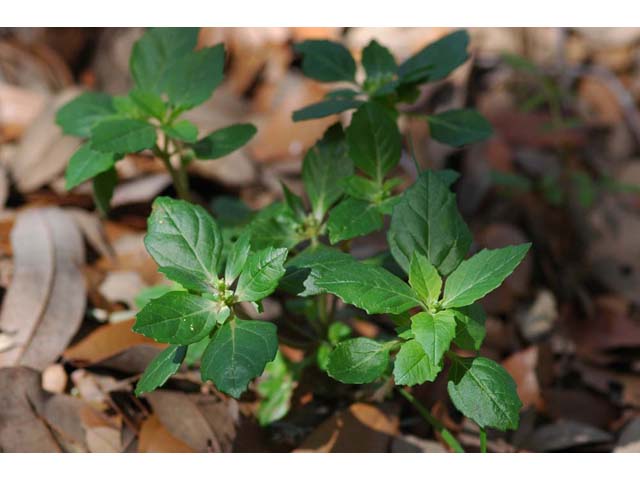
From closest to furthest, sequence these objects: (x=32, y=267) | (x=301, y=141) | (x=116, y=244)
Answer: (x=32, y=267), (x=116, y=244), (x=301, y=141)

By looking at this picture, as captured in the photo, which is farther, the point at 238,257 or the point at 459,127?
the point at 459,127

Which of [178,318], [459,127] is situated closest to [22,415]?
[178,318]

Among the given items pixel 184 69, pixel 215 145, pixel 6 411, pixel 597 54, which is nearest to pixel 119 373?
pixel 6 411

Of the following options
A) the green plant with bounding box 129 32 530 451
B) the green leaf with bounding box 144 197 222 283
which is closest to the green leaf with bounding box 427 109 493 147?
the green plant with bounding box 129 32 530 451

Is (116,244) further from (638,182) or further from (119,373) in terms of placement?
(638,182)

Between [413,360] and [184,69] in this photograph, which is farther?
[184,69]

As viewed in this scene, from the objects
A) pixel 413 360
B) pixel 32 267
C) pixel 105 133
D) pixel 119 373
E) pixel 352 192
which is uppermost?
pixel 105 133

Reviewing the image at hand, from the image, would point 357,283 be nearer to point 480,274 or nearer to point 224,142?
point 480,274
